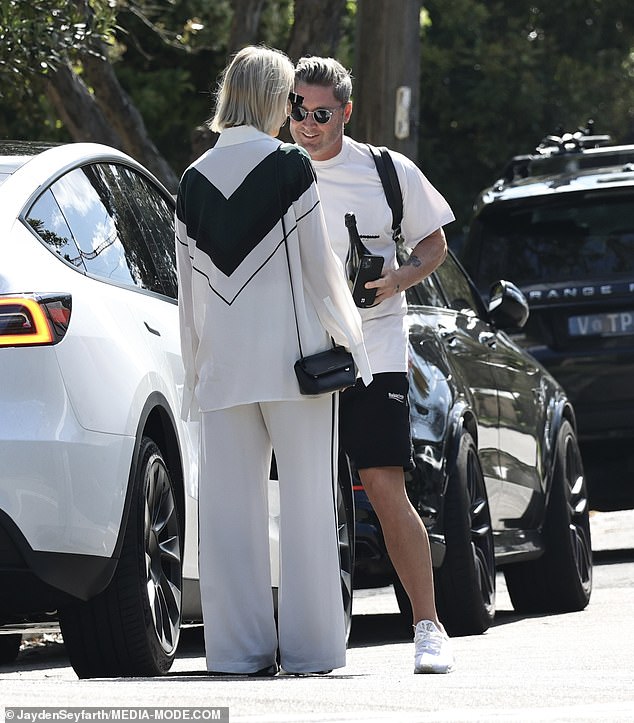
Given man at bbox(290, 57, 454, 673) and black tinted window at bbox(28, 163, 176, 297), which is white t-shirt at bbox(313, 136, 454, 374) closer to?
man at bbox(290, 57, 454, 673)

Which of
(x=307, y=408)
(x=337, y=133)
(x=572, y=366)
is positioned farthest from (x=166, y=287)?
(x=572, y=366)

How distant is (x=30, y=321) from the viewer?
4859mm

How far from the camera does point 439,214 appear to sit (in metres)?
5.91

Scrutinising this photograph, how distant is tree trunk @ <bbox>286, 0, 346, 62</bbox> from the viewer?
1298 centimetres

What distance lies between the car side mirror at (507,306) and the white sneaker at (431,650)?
2766 millimetres

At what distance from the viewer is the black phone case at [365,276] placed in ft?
18.4

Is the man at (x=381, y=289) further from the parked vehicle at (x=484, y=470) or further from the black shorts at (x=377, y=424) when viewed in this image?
the parked vehicle at (x=484, y=470)

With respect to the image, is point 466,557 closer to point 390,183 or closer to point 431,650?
point 431,650

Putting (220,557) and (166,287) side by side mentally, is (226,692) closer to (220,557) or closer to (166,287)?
(220,557)

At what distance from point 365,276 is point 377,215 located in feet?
0.95

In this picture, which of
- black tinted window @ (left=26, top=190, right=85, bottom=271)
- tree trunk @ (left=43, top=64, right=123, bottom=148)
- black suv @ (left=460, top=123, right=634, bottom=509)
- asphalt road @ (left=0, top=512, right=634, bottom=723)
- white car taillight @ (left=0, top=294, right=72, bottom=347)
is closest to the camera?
asphalt road @ (left=0, top=512, right=634, bottom=723)

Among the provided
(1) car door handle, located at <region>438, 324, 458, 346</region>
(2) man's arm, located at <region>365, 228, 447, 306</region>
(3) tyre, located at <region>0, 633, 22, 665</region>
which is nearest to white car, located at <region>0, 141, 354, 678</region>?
(2) man's arm, located at <region>365, 228, 447, 306</region>

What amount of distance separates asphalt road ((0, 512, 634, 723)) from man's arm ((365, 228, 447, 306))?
3.74ft

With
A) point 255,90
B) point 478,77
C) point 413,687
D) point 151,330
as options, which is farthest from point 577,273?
point 478,77
